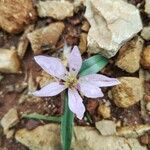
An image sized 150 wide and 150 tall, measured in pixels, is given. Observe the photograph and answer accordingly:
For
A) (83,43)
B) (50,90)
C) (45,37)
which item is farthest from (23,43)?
(50,90)

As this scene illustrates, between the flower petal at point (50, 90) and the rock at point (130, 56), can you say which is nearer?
the flower petal at point (50, 90)

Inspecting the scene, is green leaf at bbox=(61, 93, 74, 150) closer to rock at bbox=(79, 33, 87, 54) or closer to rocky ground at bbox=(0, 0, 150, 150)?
rocky ground at bbox=(0, 0, 150, 150)

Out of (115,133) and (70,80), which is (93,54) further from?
(115,133)

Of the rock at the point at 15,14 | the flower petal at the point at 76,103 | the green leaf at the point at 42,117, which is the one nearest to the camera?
the flower petal at the point at 76,103

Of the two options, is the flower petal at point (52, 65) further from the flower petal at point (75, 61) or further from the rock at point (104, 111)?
the rock at point (104, 111)

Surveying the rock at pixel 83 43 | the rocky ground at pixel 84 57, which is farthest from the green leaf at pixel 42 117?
the rock at pixel 83 43

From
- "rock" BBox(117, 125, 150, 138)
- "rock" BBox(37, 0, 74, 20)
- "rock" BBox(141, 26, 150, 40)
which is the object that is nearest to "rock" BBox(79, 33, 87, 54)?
"rock" BBox(37, 0, 74, 20)
